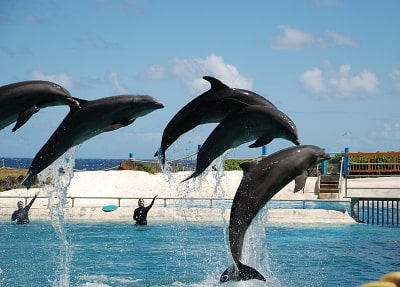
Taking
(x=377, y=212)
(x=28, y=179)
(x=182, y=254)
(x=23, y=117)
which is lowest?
(x=182, y=254)

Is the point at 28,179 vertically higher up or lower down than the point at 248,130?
lower down

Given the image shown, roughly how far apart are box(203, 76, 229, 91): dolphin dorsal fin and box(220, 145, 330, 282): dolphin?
0.95 m

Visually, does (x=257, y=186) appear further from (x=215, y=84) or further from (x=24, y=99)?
(x=24, y=99)

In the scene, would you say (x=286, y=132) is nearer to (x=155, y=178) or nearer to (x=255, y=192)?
(x=255, y=192)

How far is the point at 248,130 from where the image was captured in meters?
8.28

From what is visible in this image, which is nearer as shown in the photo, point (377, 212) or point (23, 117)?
point (23, 117)

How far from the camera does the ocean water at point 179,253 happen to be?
1334cm

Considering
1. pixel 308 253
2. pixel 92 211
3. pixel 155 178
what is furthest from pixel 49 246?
pixel 155 178

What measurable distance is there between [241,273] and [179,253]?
9495 mm

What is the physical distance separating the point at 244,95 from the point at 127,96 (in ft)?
4.44

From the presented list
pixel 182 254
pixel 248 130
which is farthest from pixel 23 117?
pixel 182 254

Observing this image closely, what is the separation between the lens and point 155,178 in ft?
106

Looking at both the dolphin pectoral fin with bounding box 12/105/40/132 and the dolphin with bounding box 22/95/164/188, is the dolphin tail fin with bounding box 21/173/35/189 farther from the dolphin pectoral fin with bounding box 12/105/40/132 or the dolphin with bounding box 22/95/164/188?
the dolphin pectoral fin with bounding box 12/105/40/132

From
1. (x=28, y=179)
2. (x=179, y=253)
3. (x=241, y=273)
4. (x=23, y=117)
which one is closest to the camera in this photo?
(x=23, y=117)
